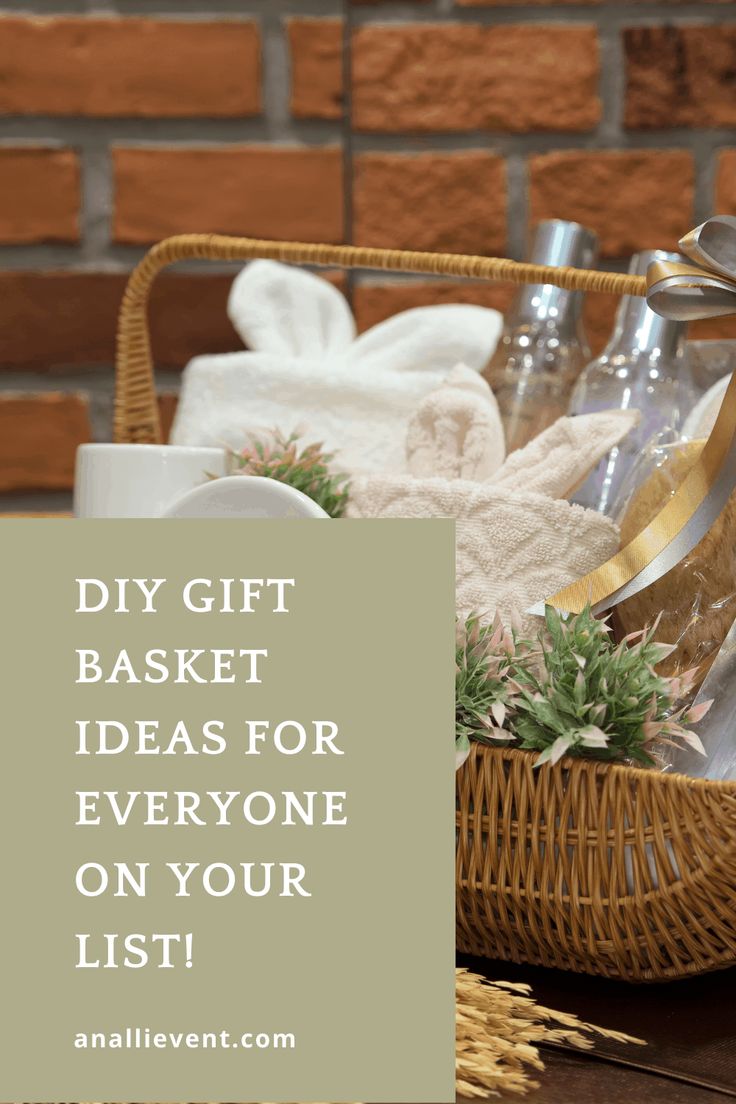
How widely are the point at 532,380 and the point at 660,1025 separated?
0.43 metres

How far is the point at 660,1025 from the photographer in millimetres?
480

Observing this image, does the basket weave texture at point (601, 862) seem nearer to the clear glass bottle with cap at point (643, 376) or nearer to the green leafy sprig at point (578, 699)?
the green leafy sprig at point (578, 699)

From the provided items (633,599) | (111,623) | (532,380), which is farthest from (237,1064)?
(532,380)

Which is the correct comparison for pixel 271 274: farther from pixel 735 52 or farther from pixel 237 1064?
pixel 237 1064

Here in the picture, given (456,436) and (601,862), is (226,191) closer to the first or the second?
(456,436)

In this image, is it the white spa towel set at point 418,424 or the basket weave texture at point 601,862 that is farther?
the white spa towel set at point 418,424

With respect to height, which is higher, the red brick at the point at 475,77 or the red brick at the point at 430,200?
the red brick at the point at 475,77

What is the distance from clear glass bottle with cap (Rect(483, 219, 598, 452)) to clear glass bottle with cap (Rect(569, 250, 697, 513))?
4 centimetres

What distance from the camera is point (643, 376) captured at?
0.72 meters

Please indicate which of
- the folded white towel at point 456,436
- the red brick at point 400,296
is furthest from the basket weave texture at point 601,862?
the red brick at point 400,296

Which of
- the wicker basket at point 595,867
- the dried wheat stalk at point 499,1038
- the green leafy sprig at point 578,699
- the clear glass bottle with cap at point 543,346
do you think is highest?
the clear glass bottle with cap at point 543,346

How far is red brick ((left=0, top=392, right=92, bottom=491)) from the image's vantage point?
3.39ft

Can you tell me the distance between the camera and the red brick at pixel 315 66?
996mm

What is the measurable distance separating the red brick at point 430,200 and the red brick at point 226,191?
29 millimetres
